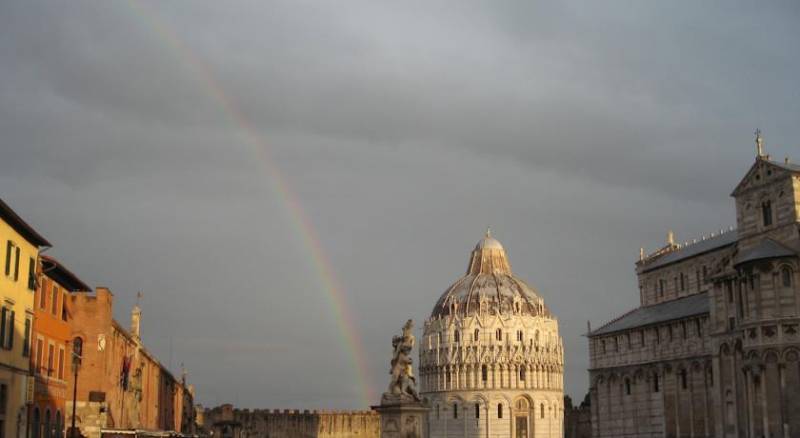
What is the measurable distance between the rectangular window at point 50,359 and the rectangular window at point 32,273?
4964 millimetres

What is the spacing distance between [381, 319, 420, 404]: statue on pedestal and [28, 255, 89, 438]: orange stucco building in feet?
56.0

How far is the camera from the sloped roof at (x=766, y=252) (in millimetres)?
64125

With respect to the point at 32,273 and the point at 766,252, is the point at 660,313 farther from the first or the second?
the point at 32,273

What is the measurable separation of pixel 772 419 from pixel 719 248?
2875 cm

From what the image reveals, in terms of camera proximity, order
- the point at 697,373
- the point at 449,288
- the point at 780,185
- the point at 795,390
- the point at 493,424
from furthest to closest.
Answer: the point at 449,288 < the point at 493,424 < the point at 697,373 < the point at 780,185 < the point at 795,390

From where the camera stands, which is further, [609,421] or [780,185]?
[609,421]

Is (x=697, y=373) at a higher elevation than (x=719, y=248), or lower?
lower

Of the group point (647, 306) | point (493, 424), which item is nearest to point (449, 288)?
point (493, 424)

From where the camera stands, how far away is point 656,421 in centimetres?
8938

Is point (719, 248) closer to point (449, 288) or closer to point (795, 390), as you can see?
point (795, 390)

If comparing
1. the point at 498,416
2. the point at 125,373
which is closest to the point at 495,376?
the point at 498,416

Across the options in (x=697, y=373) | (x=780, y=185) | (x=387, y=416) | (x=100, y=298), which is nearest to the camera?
(x=387, y=416)

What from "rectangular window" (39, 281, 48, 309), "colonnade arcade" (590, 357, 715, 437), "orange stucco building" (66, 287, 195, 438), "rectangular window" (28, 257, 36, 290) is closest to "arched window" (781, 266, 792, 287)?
"colonnade arcade" (590, 357, 715, 437)

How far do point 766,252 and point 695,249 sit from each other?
97.4 feet
